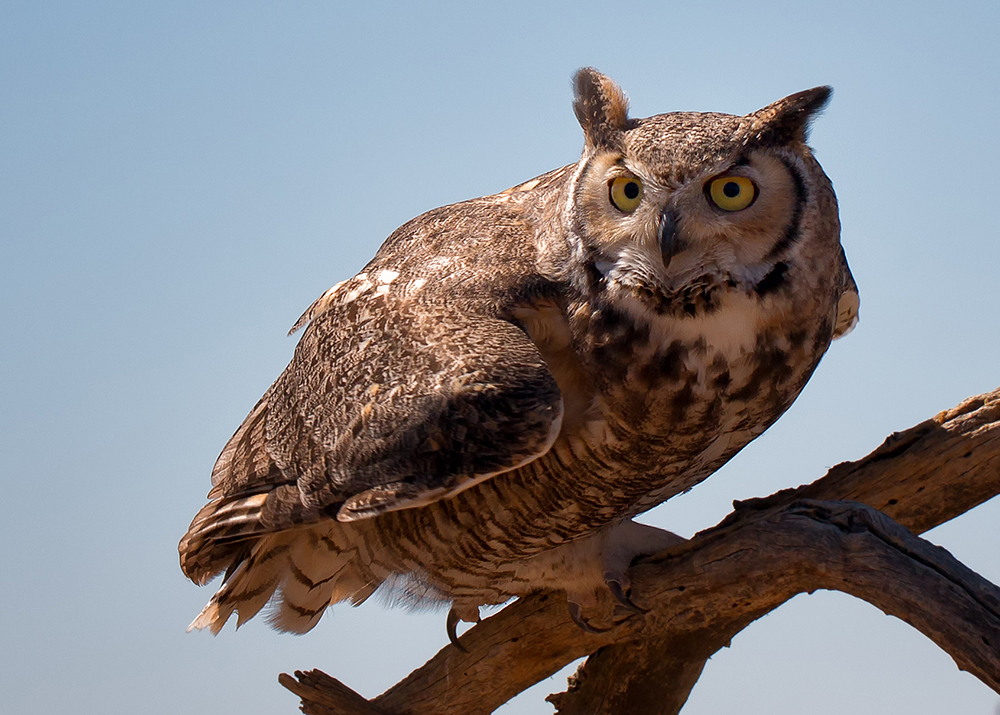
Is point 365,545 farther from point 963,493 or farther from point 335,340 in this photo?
point 963,493

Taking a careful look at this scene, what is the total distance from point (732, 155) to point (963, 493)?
2.86 feet

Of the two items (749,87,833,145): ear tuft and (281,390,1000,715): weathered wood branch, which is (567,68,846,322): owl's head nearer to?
(749,87,833,145): ear tuft

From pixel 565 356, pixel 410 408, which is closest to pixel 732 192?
pixel 565 356

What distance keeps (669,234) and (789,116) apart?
0.97ft

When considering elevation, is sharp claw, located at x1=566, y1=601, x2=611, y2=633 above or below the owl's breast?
below

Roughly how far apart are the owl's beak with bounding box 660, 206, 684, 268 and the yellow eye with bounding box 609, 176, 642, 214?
8cm

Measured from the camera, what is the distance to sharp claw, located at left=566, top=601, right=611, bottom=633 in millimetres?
2207

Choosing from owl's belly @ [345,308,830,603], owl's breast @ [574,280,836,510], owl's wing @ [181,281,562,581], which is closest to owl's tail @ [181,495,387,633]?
owl's wing @ [181,281,562,581]

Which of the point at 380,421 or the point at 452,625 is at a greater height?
the point at 380,421

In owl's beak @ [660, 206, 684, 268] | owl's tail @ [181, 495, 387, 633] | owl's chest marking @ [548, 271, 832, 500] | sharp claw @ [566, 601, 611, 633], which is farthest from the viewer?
sharp claw @ [566, 601, 611, 633]

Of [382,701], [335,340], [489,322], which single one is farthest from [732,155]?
[382,701]

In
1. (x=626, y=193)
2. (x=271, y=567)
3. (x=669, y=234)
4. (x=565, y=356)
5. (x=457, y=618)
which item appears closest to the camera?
(x=669, y=234)

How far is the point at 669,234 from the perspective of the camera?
1608mm

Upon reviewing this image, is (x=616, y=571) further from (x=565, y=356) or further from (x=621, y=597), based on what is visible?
(x=565, y=356)
